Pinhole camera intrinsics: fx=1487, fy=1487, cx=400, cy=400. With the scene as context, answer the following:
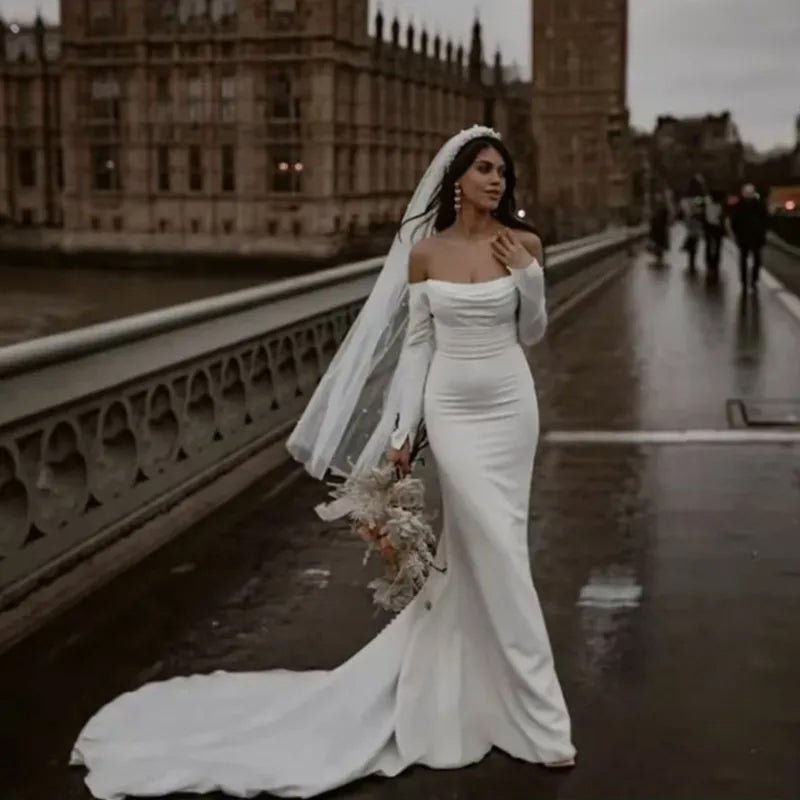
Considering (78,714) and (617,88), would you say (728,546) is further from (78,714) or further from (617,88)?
(617,88)

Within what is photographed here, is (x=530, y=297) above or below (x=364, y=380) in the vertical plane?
above

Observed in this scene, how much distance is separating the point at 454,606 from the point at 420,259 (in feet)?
3.31

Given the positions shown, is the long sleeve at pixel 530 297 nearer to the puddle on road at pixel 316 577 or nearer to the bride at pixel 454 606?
the bride at pixel 454 606

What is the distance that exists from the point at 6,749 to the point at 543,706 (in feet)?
5.06

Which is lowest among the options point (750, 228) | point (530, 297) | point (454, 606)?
point (454, 606)

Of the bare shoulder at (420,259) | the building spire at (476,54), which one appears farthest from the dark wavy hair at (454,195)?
the building spire at (476,54)

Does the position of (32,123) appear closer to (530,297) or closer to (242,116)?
(242,116)

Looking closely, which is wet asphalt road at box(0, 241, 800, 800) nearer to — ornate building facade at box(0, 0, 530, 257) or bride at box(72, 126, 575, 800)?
bride at box(72, 126, 575, 800)

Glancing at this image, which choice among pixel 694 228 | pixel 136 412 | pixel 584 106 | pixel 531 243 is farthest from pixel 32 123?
pixel 584 106

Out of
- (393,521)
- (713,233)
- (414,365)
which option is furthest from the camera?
(713,233)

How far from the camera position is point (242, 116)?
60.6 feet

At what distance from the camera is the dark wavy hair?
425 centimetres

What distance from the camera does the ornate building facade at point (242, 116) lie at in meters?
15.2

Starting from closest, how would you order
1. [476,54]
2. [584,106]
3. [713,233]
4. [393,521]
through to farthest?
1. [393,521]
2. [476,54]
3. [713,233]
4. [584,106]
